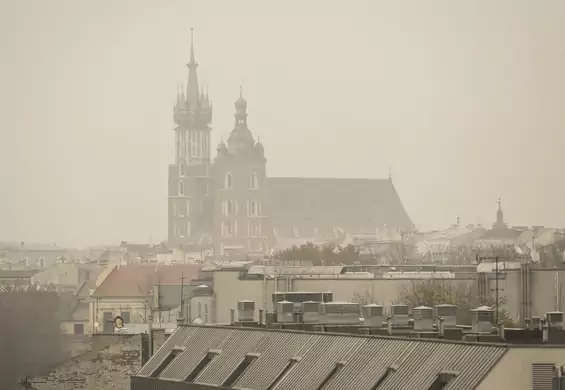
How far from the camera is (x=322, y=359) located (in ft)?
113

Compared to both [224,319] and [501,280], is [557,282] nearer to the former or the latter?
[501,280]

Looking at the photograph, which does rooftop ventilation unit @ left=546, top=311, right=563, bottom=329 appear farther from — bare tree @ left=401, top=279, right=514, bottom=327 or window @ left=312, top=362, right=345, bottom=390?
bare tree @ left=401, top=279, right=514, bottom=327

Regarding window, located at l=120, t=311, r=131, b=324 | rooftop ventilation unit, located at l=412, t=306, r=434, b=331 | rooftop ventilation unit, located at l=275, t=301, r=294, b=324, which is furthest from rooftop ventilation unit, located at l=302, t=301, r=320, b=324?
window, located at l=120, t=311, r=131, b=324

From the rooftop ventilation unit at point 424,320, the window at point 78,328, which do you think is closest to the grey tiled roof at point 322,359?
the rooftop ventilation unit at point 424,320

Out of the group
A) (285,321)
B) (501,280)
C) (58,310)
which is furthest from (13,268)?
(285,321)

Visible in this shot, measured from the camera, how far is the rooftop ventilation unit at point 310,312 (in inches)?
1612

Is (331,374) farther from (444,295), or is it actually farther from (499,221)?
(499,221)

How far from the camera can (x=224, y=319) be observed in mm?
70125

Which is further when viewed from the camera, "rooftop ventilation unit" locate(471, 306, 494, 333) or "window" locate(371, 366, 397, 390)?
"rooftop ventilation unit" locate(471, 306, 494, 333)

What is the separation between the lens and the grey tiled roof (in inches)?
1177

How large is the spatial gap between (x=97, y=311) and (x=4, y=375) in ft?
154

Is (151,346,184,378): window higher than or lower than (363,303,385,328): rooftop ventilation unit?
lower

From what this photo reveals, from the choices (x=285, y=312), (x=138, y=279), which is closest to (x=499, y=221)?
(x=138, y=279)

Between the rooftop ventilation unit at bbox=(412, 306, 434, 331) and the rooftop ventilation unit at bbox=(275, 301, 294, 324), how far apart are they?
Result: 443cm
